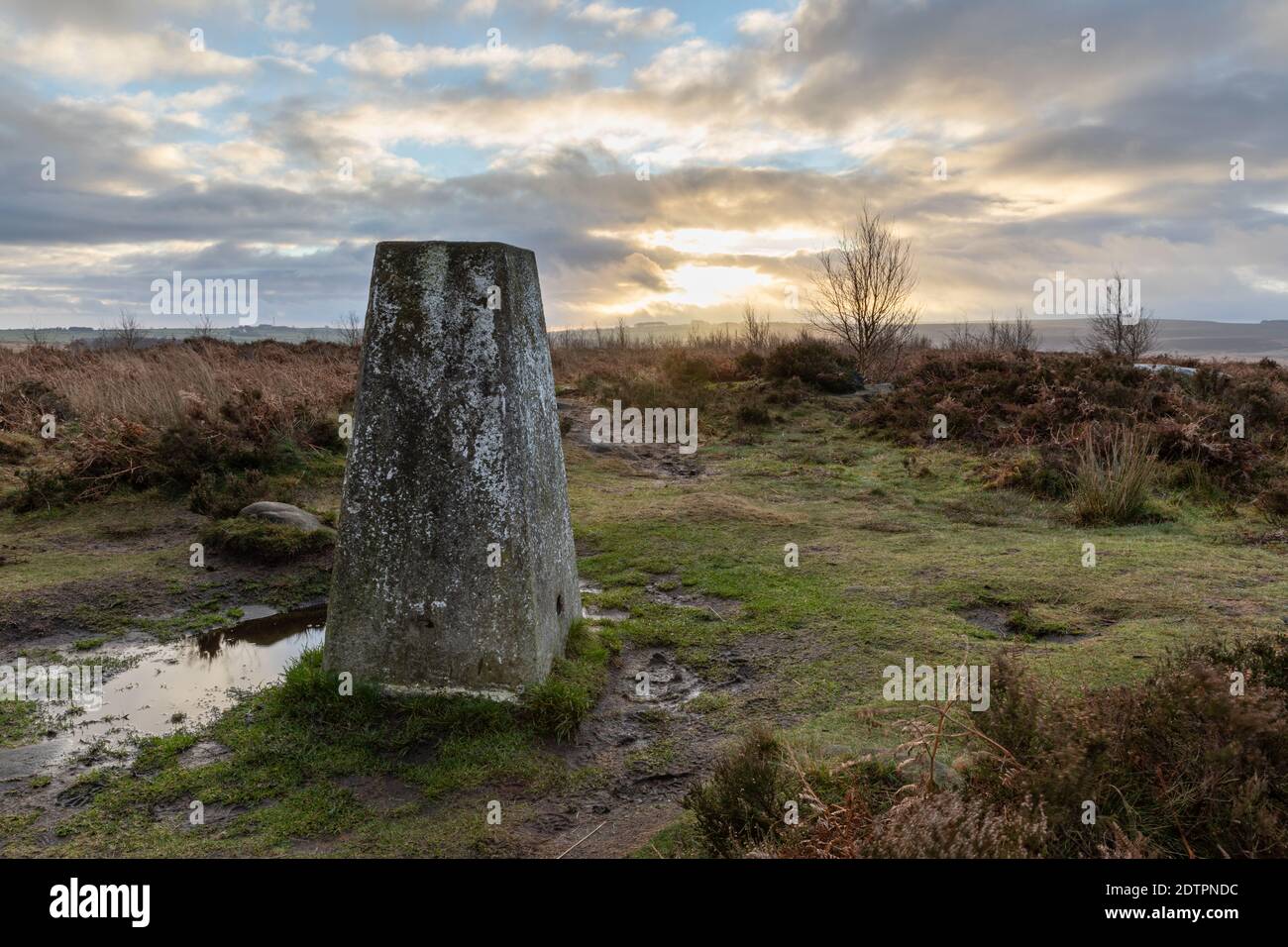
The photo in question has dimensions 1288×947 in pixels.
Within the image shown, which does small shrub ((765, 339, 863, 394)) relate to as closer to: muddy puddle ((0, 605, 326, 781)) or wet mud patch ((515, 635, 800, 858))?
wet mud patch ((515, 635, 800, 858))

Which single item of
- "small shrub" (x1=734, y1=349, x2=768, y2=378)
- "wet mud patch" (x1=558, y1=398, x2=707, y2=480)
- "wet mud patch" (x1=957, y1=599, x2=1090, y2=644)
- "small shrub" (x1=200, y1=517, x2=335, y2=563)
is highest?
"small shrub" (x1=734, y1=349, x2=768, y2=378)

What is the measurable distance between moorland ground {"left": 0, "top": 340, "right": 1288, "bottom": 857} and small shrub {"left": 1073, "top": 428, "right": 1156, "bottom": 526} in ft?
0.21

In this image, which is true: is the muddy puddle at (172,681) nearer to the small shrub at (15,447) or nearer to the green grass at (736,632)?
the green grass at (736,632)

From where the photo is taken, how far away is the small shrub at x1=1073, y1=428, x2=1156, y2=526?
941cm

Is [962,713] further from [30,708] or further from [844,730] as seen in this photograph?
[30,708]

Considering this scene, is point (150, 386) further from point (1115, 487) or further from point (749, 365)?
point (749, 365)

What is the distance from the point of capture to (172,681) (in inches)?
219

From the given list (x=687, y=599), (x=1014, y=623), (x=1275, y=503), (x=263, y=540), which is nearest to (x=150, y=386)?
(x=263, y=540)

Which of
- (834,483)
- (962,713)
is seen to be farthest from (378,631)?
(834,483)

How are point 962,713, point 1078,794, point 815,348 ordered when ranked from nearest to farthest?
point 1078,794 < point 962,713 < point 815,348

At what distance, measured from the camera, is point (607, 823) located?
3.93 m

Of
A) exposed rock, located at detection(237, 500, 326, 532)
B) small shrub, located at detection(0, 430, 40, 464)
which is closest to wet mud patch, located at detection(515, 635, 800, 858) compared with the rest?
exposed rock, located at detection(237, 500, 326, 532)

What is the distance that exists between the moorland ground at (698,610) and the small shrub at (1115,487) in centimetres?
6
